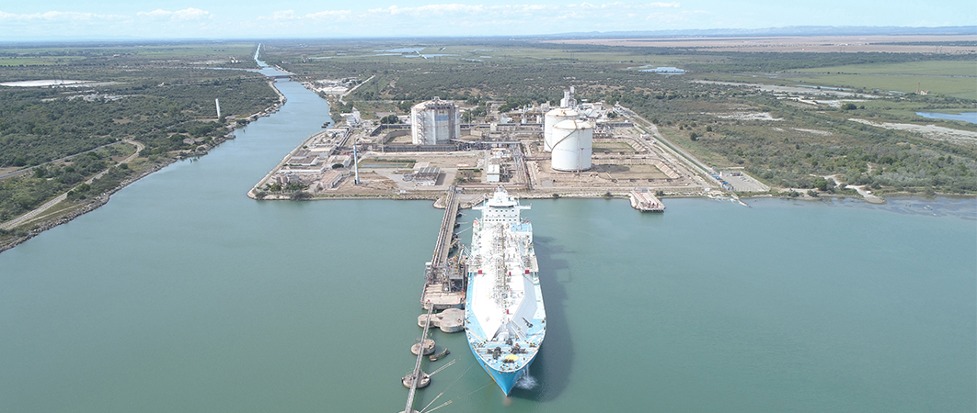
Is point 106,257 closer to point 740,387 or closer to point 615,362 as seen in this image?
point 615,362

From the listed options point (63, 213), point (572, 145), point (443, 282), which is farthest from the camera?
point (572, 145)

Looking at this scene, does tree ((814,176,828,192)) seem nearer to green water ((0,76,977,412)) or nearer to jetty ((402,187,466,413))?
green water ((0,76,977,412))

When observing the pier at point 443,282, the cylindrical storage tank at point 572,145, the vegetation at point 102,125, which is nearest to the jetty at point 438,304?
the pier at point 443,282

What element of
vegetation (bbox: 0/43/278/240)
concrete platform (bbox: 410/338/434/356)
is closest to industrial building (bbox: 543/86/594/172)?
concrete platform (bbox: 410/338/434/356)

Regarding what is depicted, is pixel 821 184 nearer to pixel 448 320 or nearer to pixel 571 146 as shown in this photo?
pixel 571 146

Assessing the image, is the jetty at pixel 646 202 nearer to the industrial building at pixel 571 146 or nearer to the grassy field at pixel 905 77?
the industrial building at pixel 571 146

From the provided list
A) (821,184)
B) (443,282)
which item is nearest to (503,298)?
(443,282)

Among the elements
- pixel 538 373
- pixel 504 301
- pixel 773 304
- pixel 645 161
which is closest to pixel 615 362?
pixel 538 373
